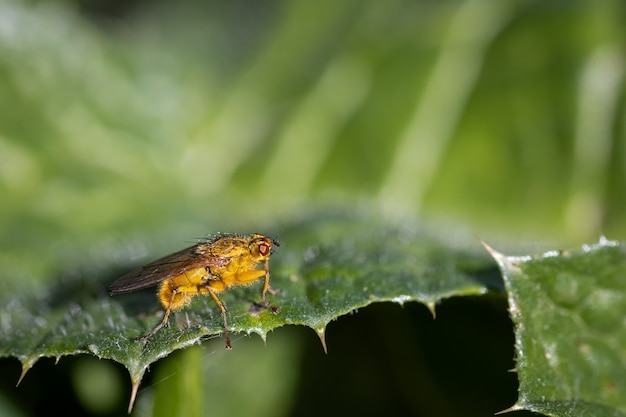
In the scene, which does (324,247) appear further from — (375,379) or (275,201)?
(275,201)

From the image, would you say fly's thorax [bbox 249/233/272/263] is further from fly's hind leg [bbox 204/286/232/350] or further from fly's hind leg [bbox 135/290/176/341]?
fly's hind leg [bbox 135/290/176/341]

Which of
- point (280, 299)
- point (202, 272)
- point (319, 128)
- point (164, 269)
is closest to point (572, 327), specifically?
point (280, 299)

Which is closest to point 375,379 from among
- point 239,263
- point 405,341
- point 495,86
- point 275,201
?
point 405,341

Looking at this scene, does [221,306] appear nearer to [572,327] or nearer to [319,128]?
[572,327]

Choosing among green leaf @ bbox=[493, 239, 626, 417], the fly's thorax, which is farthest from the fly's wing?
green leaf @ bbox=[493, 239, 626, 417]

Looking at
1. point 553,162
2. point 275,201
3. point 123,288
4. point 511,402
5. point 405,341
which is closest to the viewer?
point 123,288

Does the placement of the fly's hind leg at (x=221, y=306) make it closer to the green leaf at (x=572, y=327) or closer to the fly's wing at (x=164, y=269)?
Result: the fly's wing at (x=164, y=269)
